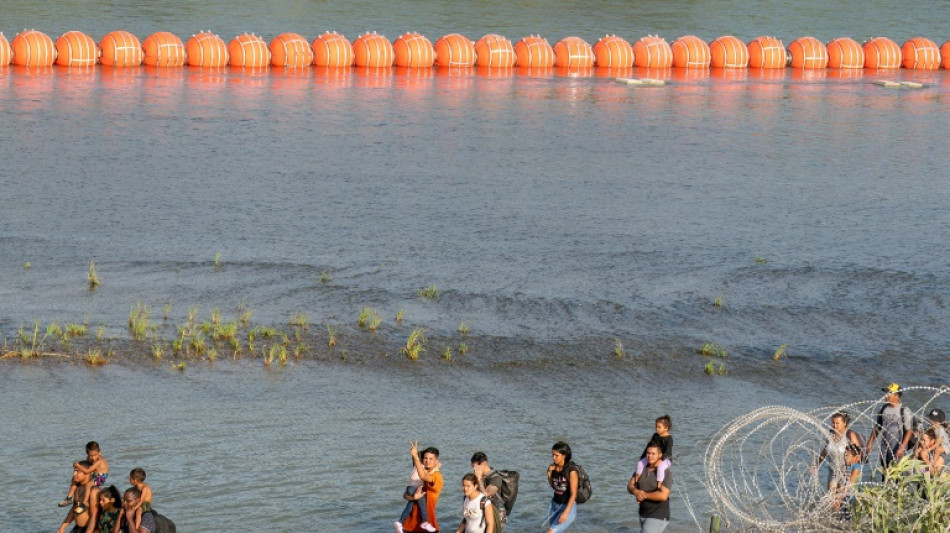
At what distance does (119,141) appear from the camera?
120 ft

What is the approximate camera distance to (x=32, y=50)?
48.1 m

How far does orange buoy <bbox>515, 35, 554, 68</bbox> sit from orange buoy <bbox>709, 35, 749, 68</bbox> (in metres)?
7.13

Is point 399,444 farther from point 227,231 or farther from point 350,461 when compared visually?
point 227,231

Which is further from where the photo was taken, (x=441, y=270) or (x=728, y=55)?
(x=728, y=55)

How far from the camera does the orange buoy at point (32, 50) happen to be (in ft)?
158

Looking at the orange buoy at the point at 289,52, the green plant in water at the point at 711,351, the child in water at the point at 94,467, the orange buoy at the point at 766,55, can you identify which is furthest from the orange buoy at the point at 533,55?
the child in water at the point at 94,467

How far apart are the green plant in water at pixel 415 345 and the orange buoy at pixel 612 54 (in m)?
36.2

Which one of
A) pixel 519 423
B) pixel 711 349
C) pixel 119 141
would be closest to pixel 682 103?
pixel 119 141

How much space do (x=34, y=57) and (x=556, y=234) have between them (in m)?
27.9

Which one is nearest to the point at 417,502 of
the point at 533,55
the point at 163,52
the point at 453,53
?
the point at 163,52

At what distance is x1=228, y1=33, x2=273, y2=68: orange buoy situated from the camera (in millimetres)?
Result: 50875

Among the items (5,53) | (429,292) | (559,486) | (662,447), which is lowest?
(429,292)

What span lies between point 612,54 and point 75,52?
819 inches

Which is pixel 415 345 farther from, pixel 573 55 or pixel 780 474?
pixel 573 55
